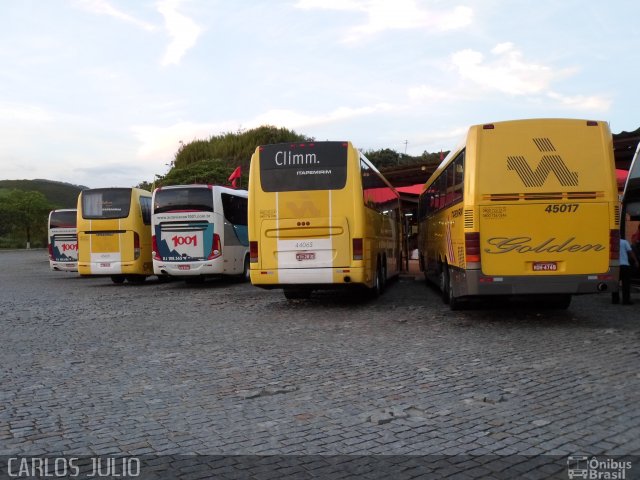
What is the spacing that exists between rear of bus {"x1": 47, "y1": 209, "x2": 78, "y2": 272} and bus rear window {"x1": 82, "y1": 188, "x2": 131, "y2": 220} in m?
4.95

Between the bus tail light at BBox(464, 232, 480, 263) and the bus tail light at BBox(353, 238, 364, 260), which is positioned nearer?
the bus tail light at BBox(464, 232, 480, 263)

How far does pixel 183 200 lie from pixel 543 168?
457 inches

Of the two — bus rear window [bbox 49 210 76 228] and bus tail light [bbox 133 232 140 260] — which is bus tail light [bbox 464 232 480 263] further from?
bus rear window [bbox 49 210 76 228]

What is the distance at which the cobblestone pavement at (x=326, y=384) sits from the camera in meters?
4.38

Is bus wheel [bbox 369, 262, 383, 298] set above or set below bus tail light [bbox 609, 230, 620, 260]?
below

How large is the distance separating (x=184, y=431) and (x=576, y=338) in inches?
231

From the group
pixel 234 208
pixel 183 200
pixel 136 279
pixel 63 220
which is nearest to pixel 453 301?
pixel 183 200

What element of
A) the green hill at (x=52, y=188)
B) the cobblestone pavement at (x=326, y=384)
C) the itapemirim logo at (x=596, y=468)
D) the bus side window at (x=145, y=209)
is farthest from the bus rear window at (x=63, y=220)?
the green hill at (x=52, y=188)

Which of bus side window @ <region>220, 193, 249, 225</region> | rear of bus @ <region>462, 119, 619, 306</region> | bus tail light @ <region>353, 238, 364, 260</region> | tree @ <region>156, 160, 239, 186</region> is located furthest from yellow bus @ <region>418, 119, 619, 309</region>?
tree @ <region>156, 160, 239, 186</region>

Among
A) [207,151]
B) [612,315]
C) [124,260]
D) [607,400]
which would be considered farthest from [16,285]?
[207,151]

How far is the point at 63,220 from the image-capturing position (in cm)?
2447

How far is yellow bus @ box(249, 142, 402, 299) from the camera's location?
38.5 ft

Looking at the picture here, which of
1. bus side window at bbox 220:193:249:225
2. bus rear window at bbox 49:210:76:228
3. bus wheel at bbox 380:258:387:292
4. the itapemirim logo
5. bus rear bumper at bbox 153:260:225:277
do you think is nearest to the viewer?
the itapemirim logo

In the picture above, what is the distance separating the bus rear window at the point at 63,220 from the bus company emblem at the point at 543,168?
65.3ft
